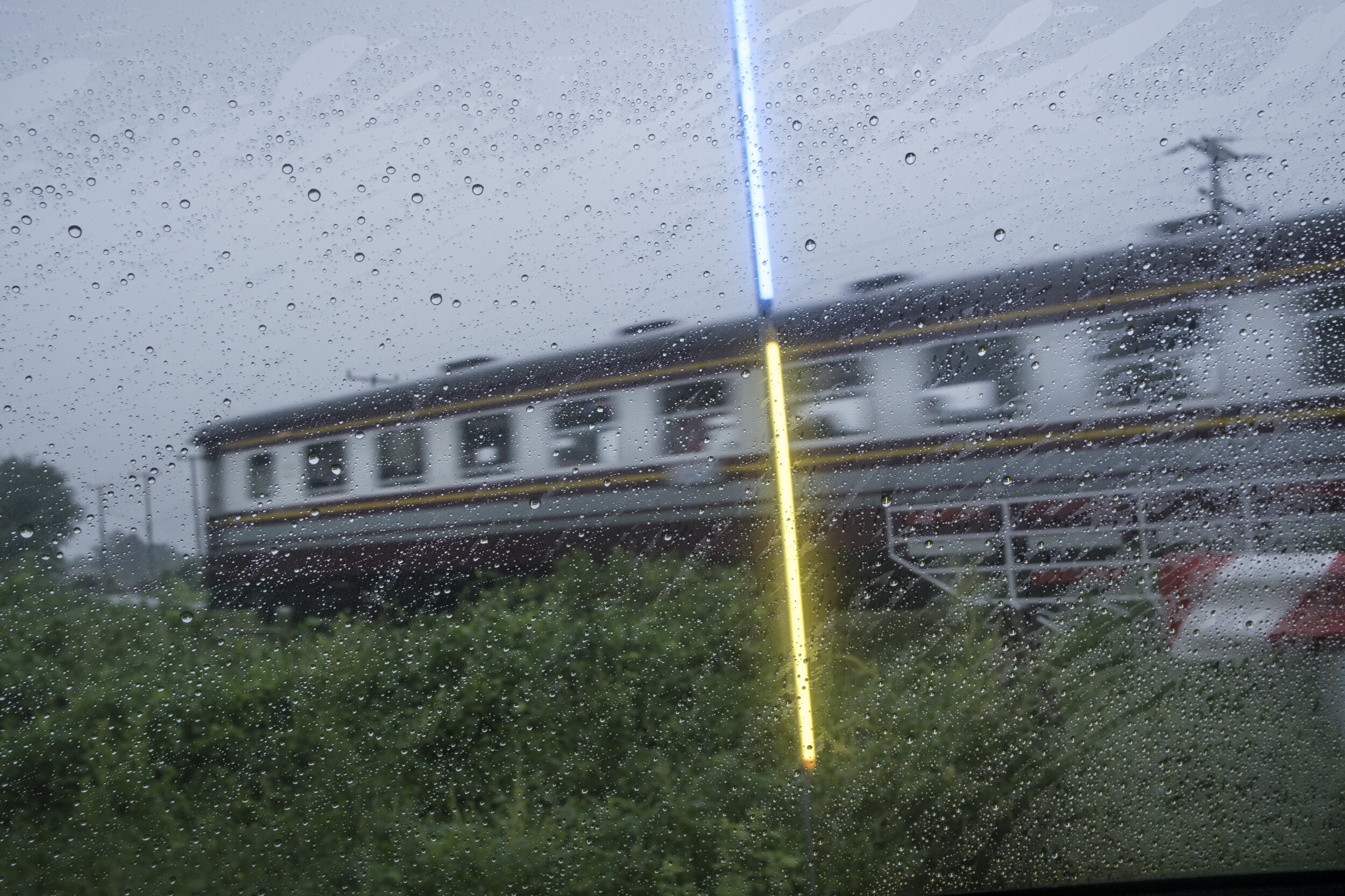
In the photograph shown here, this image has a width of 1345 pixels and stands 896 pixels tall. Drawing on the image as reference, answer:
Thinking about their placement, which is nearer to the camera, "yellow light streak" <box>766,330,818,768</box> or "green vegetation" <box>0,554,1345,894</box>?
"green vegetation" <box>0,554,1345,894</box>

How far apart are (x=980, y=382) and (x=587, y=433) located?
85cm

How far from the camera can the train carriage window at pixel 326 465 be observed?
185 centimetres

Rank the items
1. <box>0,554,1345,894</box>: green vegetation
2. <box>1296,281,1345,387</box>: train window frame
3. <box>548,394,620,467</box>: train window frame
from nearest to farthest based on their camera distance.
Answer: <box>0,554,1345,894</box>: green vegetation
<box>548,394,620,467</box>: train window frame
<box>1296,281,1345,387</box>: train window frame

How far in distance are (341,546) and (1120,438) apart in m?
1.62

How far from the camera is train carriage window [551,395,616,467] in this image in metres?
Answer: 1.95

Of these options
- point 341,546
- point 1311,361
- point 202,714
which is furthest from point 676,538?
point 1311,361

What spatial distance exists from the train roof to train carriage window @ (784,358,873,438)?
56 mm

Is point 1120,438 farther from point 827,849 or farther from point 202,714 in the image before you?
point 202,714

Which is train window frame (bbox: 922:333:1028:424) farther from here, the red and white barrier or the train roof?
the red and white barrier

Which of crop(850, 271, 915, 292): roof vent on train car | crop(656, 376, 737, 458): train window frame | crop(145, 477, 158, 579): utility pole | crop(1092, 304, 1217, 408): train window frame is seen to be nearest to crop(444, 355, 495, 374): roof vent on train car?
crop(656, 376, 737, 458): train window frame

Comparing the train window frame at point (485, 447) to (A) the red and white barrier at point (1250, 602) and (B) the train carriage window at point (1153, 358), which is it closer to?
(B) the train carriage window at point (1153, 358)

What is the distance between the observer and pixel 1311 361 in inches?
88.2

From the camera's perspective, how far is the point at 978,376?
214 centimetres

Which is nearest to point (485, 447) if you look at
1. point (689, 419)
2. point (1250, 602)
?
point (689, 419)
